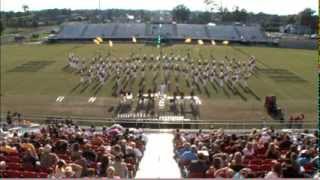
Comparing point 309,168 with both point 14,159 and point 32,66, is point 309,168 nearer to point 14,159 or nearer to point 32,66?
point 14,159

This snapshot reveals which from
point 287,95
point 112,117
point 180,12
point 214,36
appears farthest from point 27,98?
point 180,12

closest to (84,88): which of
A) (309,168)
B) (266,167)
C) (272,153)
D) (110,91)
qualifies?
(110,91)

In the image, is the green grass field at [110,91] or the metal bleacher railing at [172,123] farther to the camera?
the green grass field at [110,91]

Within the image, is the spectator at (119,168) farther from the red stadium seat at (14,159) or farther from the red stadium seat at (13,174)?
the red stadium seat at (14,159)

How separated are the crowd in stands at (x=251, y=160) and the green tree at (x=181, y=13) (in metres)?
147

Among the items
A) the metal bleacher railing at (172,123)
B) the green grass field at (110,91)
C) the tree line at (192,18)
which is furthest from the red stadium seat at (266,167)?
the tree line at (192,18)

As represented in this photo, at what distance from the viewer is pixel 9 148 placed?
1455cm

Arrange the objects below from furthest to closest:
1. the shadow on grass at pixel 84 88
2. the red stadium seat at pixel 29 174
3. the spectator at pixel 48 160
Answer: the shadow on grass at pixel 84 88
the spectator at pixel 48 160
the red stadium seat at pixel 29 174

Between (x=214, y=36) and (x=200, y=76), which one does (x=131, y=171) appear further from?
(x=214, y=36)

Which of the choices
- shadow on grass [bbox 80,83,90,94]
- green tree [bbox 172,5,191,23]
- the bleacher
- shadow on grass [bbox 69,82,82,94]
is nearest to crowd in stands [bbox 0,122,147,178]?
shadow on grass [bbox 80,83,90,94]

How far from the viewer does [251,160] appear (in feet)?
45.4

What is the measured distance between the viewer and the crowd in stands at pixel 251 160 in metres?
11.2

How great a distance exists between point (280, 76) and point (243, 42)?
45.5 m

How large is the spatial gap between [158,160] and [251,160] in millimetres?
5021
